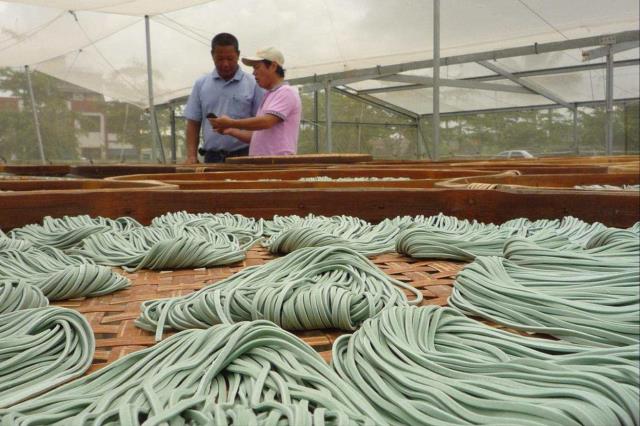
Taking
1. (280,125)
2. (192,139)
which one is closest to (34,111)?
(192,139)

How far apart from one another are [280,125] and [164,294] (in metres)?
2.64

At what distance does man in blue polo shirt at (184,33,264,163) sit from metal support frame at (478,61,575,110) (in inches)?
276

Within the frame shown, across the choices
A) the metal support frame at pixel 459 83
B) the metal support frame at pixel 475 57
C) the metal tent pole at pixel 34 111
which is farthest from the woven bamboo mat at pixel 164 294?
the metal tent pole at pixel 34 111

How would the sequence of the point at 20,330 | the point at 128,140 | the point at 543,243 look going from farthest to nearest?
the point at 128,140 < the point at 543,243 < the point at 20,330

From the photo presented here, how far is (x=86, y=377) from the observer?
26.0 inches

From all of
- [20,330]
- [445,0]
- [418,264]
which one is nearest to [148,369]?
[20,330]

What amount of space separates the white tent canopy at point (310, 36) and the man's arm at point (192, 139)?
4.27m

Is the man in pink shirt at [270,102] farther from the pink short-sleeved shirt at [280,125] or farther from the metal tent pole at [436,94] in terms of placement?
the metal tent pole at [436,94]

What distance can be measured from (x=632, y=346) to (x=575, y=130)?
11.5 meters

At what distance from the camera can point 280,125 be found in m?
3.62

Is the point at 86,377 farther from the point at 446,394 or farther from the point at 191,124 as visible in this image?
the point at 191,124

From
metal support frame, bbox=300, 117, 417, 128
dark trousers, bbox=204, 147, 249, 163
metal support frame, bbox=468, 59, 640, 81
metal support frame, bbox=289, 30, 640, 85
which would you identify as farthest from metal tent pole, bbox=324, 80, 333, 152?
dark trousers, bbox=204, 147, 249, 163

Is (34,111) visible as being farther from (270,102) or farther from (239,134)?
(270,102)

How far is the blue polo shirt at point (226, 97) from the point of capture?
3.68 metres
